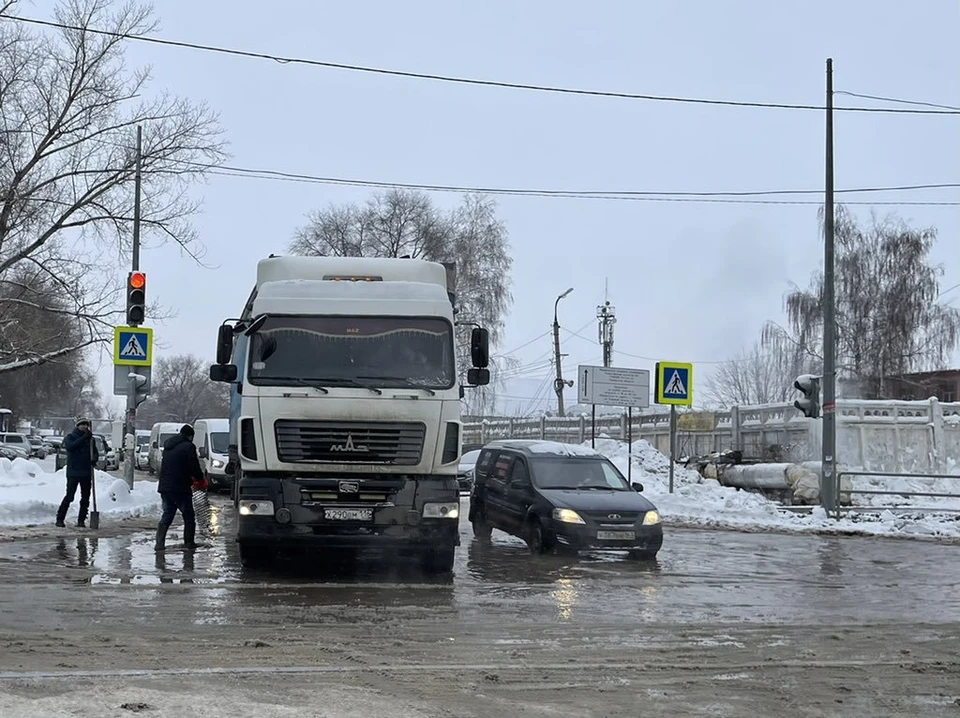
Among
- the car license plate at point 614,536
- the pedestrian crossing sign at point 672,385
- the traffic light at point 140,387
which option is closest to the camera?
the car license plate at point 614,536

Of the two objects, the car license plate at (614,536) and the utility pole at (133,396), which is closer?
the car license plate at (614,536)

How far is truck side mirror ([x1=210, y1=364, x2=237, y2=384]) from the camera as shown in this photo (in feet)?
43.4

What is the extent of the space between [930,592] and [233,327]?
862 centimetres

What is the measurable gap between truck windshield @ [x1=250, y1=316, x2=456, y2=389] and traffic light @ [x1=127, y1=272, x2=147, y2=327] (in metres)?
7.57

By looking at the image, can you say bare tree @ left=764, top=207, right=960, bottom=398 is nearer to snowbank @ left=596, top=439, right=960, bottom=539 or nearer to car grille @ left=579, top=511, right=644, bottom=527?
snowbank @ left=596, top=439, right=960, bottom=539

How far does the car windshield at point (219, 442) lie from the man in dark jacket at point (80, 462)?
521 inches

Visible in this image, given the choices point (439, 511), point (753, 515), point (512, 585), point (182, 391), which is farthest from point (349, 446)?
point (182, 391)

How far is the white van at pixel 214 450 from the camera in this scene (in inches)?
1213

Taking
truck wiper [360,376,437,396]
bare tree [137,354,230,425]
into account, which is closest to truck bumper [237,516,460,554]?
→ truck wiper [360,376,437,396]

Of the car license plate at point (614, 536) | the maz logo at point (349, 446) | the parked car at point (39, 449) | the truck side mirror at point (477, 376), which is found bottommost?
the parked car at point (39, 449)

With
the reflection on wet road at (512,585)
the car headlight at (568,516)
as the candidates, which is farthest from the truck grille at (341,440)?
the car headlight at (568,516)

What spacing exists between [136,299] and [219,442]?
1251cm

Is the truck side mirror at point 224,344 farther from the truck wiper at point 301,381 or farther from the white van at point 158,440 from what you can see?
the white van at point 158,440

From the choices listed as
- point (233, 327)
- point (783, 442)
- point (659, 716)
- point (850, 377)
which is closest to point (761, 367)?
point (850, 377)
